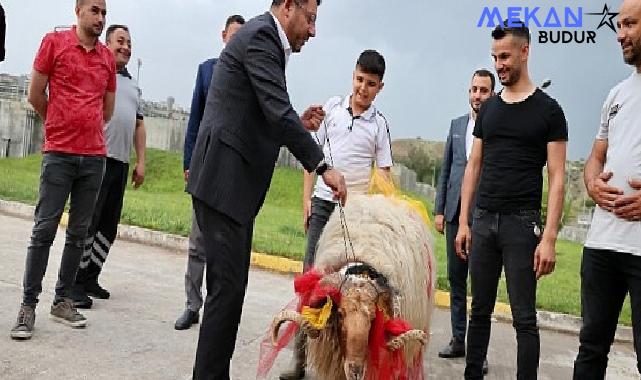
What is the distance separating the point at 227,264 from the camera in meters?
3.36

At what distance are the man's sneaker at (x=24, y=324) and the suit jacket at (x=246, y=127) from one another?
6.24 ft

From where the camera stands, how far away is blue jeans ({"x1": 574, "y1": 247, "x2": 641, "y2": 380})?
11.3 feet

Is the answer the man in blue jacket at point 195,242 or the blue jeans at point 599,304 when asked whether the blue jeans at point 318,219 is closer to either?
the man in blue jacket at point 195,242

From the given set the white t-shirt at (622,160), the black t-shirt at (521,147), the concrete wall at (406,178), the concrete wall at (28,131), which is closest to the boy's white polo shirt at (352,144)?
the black t-shirt at (521,147)

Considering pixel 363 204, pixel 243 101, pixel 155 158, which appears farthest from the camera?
pixel 155 158

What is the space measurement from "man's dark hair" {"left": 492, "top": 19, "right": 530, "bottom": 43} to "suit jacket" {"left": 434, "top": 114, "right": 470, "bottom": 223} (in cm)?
160

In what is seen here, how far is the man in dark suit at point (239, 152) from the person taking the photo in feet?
10.6

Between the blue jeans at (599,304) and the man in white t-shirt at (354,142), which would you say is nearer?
the blue jeans at (599,304)

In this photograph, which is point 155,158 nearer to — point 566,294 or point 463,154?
point 566,294

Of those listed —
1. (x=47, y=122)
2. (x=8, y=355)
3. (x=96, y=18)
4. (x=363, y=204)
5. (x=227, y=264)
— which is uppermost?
(x=96, y=18)

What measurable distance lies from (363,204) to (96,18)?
2359mm

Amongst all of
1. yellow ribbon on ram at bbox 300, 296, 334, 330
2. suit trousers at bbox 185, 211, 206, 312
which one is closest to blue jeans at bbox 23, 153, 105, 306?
suit trousers at bbox 185, 211, 206, 312

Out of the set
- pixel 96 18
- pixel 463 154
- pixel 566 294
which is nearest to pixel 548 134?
pixel 463 154

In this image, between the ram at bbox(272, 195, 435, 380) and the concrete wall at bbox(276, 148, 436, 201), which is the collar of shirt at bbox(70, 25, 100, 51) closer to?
the ram at bbox(272, 195, 435, 380)
